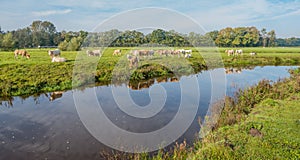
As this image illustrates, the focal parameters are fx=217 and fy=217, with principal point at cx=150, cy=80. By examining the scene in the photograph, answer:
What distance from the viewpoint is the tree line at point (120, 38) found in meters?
28.0

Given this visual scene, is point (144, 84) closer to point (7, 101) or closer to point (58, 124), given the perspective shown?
point (58, 124)

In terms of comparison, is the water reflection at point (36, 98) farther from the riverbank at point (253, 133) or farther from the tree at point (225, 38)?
the tree at point (225, 38)

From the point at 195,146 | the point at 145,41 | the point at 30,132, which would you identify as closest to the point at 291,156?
the point at 195,146

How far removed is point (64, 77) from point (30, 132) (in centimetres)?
678

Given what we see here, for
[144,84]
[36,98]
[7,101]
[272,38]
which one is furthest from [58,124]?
[272,38]

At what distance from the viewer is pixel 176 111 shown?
9.01 meters

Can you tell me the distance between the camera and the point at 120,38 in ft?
107

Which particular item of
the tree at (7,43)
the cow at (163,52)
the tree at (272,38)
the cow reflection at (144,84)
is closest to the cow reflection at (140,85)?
the cow reflection at (144,84)

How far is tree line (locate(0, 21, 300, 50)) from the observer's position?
28.0 m

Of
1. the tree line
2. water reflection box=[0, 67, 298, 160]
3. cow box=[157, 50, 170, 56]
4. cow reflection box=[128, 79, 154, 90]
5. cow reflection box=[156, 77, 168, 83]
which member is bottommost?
water reflection box=[0, 67, 298, 160]

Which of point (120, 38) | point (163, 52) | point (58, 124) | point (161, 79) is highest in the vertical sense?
point (120, 38)

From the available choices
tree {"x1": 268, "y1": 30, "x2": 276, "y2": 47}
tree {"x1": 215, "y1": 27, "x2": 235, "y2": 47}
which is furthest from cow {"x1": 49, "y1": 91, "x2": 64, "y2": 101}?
tree {"x1": 268, "y1": 30, "x2": 276, "y2": 47}

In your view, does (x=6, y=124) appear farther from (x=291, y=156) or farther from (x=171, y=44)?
(x=171, y=44)

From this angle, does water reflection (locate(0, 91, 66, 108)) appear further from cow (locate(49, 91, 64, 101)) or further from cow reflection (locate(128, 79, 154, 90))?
cow reflection (locate(128, 79, 154, 90))
